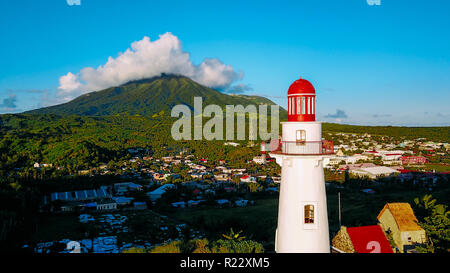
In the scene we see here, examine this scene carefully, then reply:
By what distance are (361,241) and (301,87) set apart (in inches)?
300

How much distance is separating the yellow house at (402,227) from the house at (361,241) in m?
3.26

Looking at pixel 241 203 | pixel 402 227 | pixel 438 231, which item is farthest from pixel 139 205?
pixel 438 231

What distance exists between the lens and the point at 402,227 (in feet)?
48.3

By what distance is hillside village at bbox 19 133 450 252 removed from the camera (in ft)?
52.4

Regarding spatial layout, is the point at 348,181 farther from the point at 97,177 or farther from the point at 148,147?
the point at 148,147

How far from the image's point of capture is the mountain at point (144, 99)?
146125 mm

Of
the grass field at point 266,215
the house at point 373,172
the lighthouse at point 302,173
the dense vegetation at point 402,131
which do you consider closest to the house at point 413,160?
the house at point 373,172

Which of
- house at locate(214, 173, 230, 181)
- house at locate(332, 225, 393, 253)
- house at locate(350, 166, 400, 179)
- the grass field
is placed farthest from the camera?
house at locate(214, 173, 230, 181)

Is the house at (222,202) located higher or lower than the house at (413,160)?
lower

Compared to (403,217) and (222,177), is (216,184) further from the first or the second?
(403,217)

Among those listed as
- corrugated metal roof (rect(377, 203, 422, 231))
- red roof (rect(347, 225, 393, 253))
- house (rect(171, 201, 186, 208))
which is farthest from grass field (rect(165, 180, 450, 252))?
red roof (rect(347, 225, 393, 253))

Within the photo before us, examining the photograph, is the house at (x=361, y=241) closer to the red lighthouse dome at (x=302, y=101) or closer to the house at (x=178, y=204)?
the red lighthouse dome at (x=302, y=101)

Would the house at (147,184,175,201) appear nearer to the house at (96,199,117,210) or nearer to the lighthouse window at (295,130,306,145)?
the house at (96,199,117,210)
